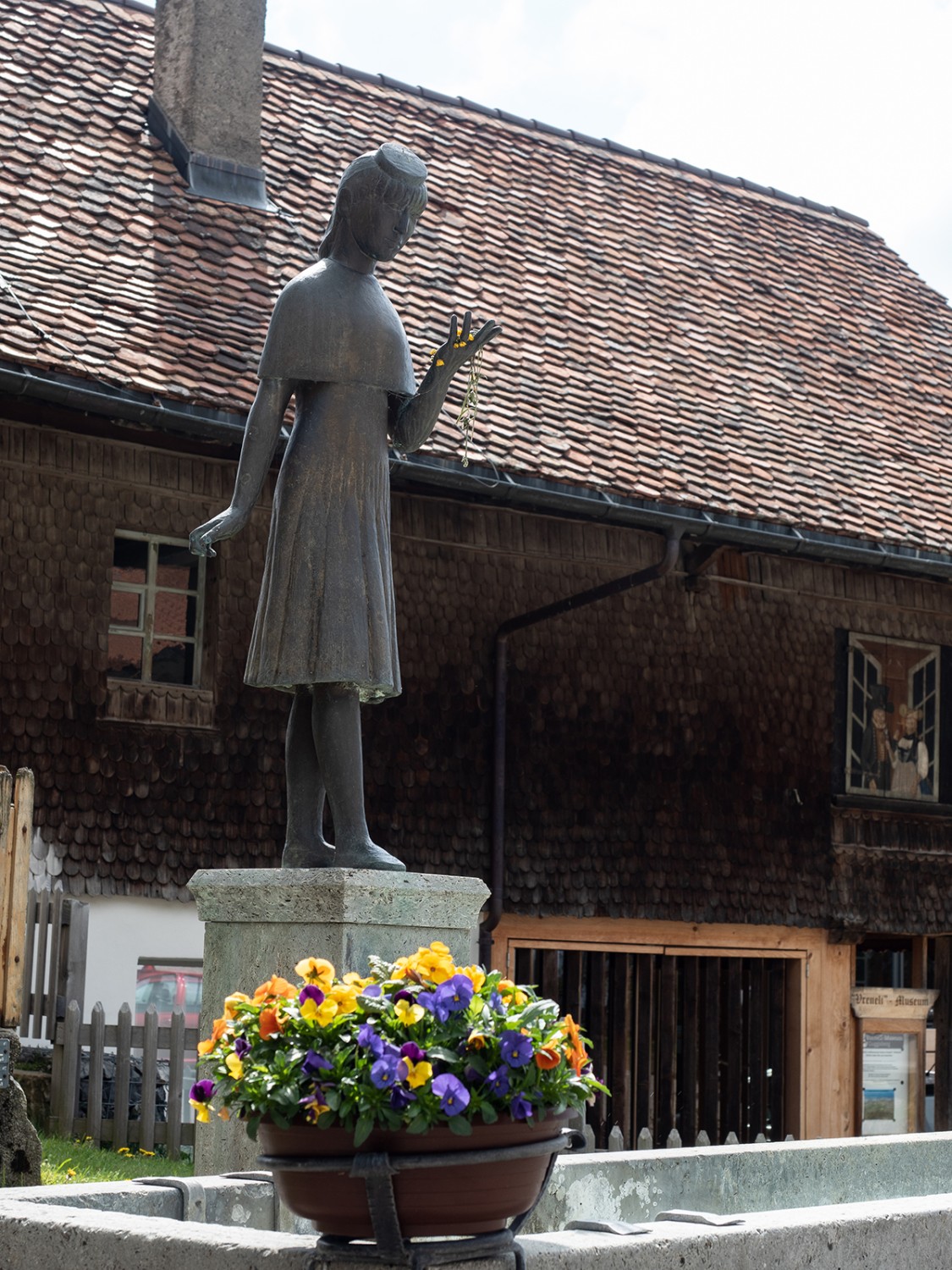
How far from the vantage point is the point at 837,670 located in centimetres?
1411

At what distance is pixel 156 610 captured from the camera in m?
11.5

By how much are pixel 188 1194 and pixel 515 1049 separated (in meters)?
1.41

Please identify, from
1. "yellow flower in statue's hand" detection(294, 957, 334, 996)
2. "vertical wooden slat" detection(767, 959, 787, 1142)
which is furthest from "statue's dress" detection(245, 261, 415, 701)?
"vertical wooden slat" detection(767, 959, 787, 1142)

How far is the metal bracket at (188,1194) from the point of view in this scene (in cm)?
468

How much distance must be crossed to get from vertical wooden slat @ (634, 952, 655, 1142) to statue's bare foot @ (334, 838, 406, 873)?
7.95 m

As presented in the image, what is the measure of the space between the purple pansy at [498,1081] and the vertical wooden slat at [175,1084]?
20.4ft

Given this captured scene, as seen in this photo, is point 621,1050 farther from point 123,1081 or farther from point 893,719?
point 123,1081

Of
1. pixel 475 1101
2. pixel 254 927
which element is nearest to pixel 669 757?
pixel 254 927

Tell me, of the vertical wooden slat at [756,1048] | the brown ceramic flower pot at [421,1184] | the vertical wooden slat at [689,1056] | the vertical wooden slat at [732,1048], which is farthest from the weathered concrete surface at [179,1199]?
the vertical wooden slat at [756,1048]

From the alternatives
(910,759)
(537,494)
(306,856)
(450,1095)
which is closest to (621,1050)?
(910,759)

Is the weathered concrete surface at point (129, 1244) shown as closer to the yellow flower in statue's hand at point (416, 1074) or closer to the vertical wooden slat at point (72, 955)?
the yellow flower in statue's hand at point (416, 1074)

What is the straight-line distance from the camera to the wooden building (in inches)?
428

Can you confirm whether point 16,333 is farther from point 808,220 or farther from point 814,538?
point 808,220

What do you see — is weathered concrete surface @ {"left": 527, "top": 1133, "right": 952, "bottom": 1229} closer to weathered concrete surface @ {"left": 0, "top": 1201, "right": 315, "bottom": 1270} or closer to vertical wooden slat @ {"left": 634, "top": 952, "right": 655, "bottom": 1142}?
weathered concrete surface @ {"left": 0, "top": 1201, "right": 315, "bottom": 1270}
